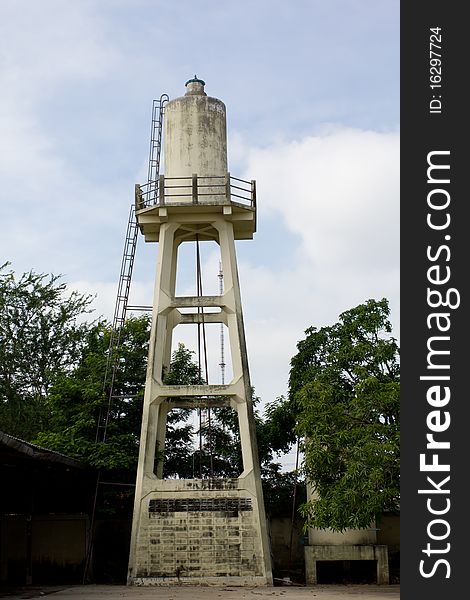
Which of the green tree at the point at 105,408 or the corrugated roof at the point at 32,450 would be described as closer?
the corrugated roof at the point at 32,450

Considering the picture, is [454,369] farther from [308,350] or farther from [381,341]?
[308,350]

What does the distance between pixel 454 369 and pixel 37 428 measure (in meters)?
28.8

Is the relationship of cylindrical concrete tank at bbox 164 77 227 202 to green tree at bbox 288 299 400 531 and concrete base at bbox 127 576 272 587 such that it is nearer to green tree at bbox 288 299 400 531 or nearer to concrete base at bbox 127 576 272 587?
green tree at bbox 288 299 400 531

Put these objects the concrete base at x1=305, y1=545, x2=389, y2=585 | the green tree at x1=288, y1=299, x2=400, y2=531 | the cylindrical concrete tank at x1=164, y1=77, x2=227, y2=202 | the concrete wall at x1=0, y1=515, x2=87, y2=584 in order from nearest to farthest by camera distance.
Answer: the green tree at x1=288, y1=299, x2=400, y2=531
the concrete base at x1=305, y1=545, x2=389, y2=585
the cylindrical concrete tank at x1=164, y1=77, x2=227, y2=202
the concrete wall at x1=0, y1=515, x2=87, y2=584

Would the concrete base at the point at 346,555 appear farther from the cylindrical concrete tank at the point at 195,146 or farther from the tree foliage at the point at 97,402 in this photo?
the cylindrical concrete tank at the point at 195,146

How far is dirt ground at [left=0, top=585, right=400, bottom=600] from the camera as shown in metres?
22.4

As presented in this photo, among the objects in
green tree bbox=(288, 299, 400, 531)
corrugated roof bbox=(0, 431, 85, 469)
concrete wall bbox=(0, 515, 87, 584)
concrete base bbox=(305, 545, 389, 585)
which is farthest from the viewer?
concrete wall bbox=(0, 515, 87, 584)

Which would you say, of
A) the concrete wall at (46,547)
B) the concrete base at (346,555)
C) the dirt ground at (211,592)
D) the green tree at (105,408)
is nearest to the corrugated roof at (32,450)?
the green tree at (105,408)

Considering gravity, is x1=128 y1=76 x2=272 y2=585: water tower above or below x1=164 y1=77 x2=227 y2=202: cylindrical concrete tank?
below

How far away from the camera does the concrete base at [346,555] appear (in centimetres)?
2819

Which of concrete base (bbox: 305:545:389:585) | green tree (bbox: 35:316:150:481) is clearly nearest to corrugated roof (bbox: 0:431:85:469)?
green tree (bbox: 35:316:150:481)

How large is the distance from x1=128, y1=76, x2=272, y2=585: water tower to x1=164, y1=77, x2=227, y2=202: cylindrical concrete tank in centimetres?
3

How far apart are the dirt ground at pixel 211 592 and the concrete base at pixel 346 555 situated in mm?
1014

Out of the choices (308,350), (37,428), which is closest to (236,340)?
(308,350)
